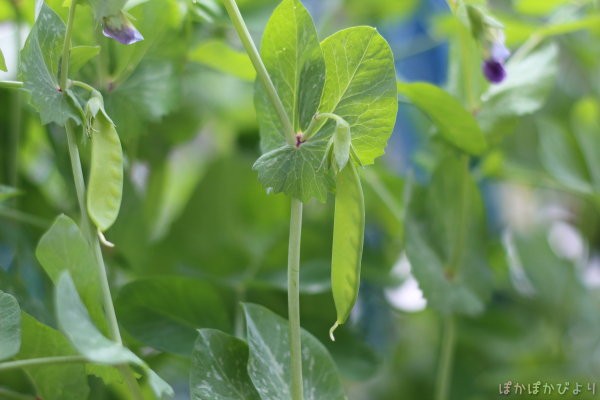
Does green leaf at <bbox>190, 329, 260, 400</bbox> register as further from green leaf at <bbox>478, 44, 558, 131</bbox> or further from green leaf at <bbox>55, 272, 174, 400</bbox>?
green leaf at <bbox>478, 44, 558, 131</bbox>

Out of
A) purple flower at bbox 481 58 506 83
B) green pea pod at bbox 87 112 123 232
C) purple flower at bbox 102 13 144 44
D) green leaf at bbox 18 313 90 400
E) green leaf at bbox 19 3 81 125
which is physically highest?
purple flower at bbox 481 58 506 83

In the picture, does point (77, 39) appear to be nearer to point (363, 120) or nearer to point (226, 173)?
point (363, 120)

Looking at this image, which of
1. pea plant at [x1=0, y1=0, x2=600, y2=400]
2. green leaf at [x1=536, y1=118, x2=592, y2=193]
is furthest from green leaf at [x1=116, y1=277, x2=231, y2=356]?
green leaf at [x1=536, y1=118, x2=592, y2=193]

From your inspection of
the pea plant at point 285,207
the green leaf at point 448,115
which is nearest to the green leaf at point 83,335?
the pea plant at point 285,207

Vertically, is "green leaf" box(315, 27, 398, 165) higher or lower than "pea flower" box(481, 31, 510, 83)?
lower

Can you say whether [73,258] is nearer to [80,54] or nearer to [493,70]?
[80,54]

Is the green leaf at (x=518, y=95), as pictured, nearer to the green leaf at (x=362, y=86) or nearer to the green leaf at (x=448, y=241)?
the green leaf at (x=448, y=241)

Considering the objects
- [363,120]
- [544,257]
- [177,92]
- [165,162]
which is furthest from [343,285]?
[544,257]
